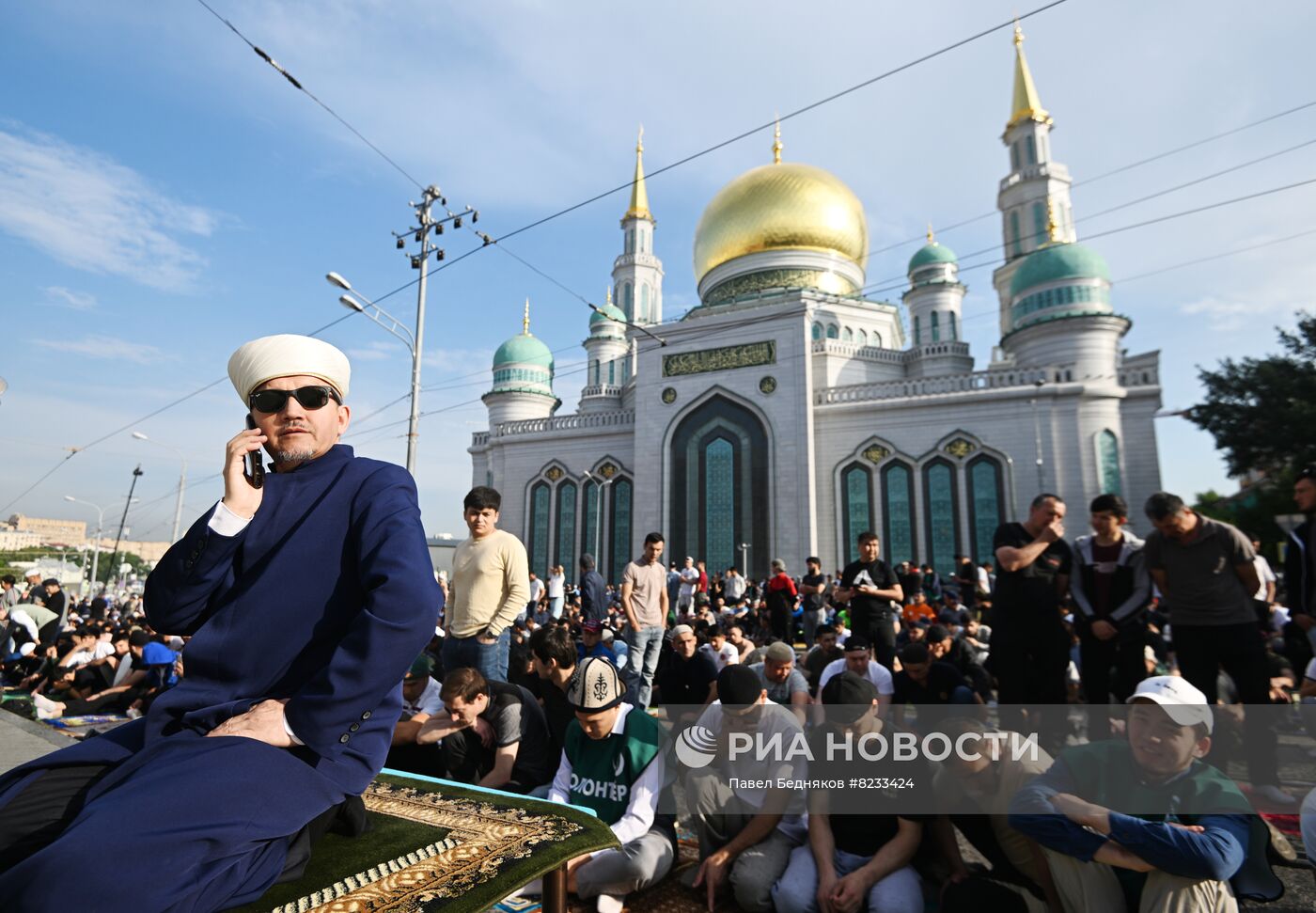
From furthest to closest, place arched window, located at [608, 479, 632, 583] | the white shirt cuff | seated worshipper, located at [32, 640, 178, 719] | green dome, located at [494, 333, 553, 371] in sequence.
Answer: green dome, located at [494, 333, 553, 371], arched window, located at [608, 479, 632, 583], seated worshipper, located at [32, 640, 178, 719], the white shirt cuff

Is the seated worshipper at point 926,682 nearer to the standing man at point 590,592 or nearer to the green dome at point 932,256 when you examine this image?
the standing man at point 590,592

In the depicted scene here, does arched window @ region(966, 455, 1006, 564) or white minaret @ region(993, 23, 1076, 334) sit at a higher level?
white minaret @ region(993, 23, 1076, 334)

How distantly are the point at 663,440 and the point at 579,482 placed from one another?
12.2 ft

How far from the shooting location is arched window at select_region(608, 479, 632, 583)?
2217 centimetres

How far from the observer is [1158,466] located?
54.9ft

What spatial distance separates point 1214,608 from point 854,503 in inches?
614

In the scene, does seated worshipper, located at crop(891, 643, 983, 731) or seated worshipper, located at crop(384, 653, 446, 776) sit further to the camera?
seated worshipper, located at crop(891, 643, 983, 731)

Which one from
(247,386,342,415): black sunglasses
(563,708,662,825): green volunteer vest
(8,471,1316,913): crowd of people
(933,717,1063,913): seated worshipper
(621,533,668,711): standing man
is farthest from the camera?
(621,533,668,711): standing man

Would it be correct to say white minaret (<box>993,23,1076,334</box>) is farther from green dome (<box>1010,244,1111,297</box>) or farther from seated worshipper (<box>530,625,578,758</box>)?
seated worshipper (<box>530,625,578,758</box>)

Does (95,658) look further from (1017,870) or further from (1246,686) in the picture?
(1246,686)

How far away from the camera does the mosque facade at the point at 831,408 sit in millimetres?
17578

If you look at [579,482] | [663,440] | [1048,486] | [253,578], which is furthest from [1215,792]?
[579,482]

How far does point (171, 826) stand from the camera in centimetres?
114

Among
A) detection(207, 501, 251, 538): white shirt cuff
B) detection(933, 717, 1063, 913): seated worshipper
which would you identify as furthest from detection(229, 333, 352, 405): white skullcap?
detection(933, 717, 1063, 913): seated worshipper
